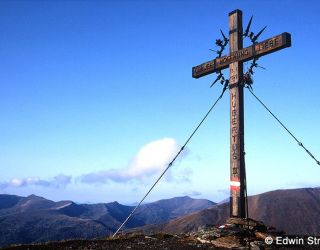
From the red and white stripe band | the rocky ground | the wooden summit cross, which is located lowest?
the rocky ground

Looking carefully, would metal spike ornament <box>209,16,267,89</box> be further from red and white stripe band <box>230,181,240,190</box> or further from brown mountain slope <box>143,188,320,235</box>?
brown mountain slope <box>143,188,320,235</box>

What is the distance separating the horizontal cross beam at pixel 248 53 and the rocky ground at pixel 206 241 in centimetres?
642

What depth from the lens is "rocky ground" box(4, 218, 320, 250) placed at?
11969mm

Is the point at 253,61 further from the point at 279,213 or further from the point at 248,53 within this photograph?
the point at 279,213

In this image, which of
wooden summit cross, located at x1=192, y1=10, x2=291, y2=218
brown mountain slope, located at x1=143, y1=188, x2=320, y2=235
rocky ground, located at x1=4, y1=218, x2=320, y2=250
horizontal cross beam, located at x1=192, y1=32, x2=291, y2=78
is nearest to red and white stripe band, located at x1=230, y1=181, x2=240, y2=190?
wooden summit cross, located at x1=192, y1=10, x2=291, y2=218

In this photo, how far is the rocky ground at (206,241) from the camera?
39.3 feet

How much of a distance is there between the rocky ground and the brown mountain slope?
135 meters

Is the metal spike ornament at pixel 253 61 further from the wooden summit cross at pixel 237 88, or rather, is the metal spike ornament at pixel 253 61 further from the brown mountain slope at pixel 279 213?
the brown mountain slope at pixel 279 213

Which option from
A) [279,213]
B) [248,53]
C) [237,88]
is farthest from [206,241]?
[279,213]

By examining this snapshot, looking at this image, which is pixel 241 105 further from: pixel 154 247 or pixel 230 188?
pixel 154 247

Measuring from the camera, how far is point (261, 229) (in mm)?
13508

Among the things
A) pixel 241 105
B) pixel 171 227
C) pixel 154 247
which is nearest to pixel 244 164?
pixel 241 105

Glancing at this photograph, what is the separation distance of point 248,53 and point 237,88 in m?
1.47

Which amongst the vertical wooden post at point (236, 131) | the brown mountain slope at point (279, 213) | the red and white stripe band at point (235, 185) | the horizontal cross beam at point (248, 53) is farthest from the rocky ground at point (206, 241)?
the brown mountain slope at point (279, 213)
